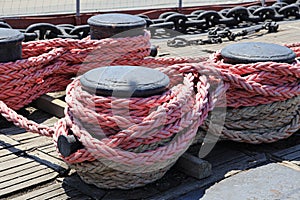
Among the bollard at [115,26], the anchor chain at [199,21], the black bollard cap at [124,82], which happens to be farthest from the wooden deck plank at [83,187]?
the anchor chain at [199,21]

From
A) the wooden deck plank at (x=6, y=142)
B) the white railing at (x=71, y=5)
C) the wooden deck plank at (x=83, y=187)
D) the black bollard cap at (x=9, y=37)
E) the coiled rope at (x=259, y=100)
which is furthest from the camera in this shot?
the white railing at (x=71, y=5)

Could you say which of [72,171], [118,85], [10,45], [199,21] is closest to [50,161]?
[72,171]

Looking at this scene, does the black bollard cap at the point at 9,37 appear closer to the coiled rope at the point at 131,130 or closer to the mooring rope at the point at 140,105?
the mooring rope at the point at 140,105

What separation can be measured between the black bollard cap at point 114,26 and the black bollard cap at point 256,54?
74cm

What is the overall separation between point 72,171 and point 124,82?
555mm

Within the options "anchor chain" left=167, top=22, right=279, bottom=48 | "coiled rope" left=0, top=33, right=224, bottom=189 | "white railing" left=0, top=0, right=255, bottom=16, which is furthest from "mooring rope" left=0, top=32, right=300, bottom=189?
"white railing" left=0, top=0, right=255, bottom=16

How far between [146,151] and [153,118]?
0.15 meters

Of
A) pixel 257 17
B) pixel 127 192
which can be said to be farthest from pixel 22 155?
pixel 257 17

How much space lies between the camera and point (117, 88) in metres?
2.45

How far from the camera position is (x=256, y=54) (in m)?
3.02

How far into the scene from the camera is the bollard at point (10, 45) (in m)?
3.31

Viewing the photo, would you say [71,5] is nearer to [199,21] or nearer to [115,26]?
[199,21]

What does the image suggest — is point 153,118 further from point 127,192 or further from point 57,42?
point 57,42

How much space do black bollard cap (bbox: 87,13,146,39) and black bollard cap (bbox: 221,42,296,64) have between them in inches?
29.3
